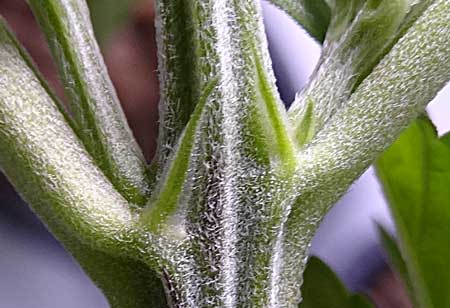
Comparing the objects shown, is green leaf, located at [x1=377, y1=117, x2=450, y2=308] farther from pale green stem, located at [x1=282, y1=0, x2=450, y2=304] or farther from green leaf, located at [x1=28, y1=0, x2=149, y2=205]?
green leaf, located at [x1=28, y1=0, x2=149, y2=205]

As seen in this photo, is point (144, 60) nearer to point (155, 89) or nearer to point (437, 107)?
point (155, 89)

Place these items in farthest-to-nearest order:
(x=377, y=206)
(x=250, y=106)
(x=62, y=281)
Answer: (x=377, y=206)
(x=62, y=281)
(x=250, y=106)

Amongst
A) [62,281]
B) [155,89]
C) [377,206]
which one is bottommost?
[62,281]

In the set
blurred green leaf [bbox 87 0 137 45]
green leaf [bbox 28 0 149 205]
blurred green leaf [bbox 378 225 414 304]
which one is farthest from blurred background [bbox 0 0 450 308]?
green leaf [bbox 28 0 149 205]

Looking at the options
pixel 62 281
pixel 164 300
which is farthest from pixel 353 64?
pixel 62 281

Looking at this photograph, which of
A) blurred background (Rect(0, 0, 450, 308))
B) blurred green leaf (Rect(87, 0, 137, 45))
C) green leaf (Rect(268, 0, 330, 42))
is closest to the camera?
green leaf (Rect(268, 0, 330, 42))

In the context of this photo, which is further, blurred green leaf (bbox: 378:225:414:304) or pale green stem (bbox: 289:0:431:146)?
blurred green leaf (bbox: 378:225:414:304)

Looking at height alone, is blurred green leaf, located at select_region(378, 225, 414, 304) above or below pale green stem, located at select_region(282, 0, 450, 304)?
below
